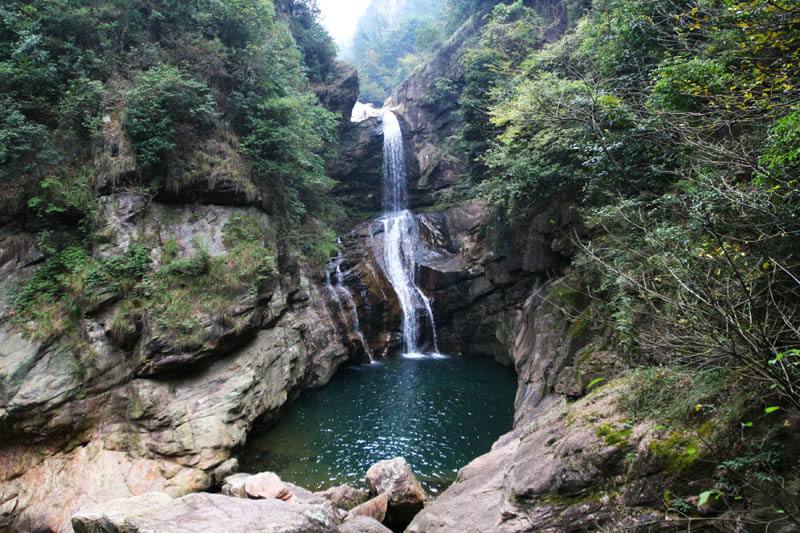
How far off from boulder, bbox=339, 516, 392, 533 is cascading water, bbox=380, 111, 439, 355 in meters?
13.7

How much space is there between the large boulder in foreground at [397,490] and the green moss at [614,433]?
4.70 metres

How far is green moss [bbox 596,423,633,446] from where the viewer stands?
4352 mm

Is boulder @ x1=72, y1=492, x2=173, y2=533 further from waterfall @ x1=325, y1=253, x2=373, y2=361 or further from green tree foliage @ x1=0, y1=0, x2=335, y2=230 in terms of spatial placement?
waterfall @ x1=325, y1=253, x2=373, y2=361

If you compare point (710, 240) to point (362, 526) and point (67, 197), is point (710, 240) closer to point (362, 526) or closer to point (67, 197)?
point (362, 526)

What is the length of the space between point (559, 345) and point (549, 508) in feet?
22.4

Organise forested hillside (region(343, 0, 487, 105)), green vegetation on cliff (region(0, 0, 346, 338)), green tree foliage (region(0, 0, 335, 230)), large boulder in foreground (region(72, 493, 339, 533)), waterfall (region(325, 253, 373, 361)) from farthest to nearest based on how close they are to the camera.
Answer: forested hillside (region(343, 0, 487, 105)) → waterfall (region(325, 253, 373, 361)) → green tree foliage (region(0, 0, 335, 230)) → green vegetation on cliff (region(0, 0, 346, 338)) → large boulder in foreground (region(72, 493, 339, 533))

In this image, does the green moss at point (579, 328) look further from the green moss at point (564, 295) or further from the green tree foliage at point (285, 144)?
the green tree foliage at point (285, 144)

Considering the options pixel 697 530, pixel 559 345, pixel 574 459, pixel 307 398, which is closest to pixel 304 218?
pixel 307 398

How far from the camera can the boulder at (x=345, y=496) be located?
26.9 feet

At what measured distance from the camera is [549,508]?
14.6ft

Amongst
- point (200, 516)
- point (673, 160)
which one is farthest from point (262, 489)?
point (673, 160)

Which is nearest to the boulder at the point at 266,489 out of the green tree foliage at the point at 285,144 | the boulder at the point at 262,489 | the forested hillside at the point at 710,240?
the boulder at the point at 262,489

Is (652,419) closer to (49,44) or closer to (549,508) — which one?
(549,508)

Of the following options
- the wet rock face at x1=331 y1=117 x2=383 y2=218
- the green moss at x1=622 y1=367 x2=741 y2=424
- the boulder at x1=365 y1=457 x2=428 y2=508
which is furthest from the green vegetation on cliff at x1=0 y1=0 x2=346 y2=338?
the wet rock face at x1=331 y1=117 x2=383 y2=218
